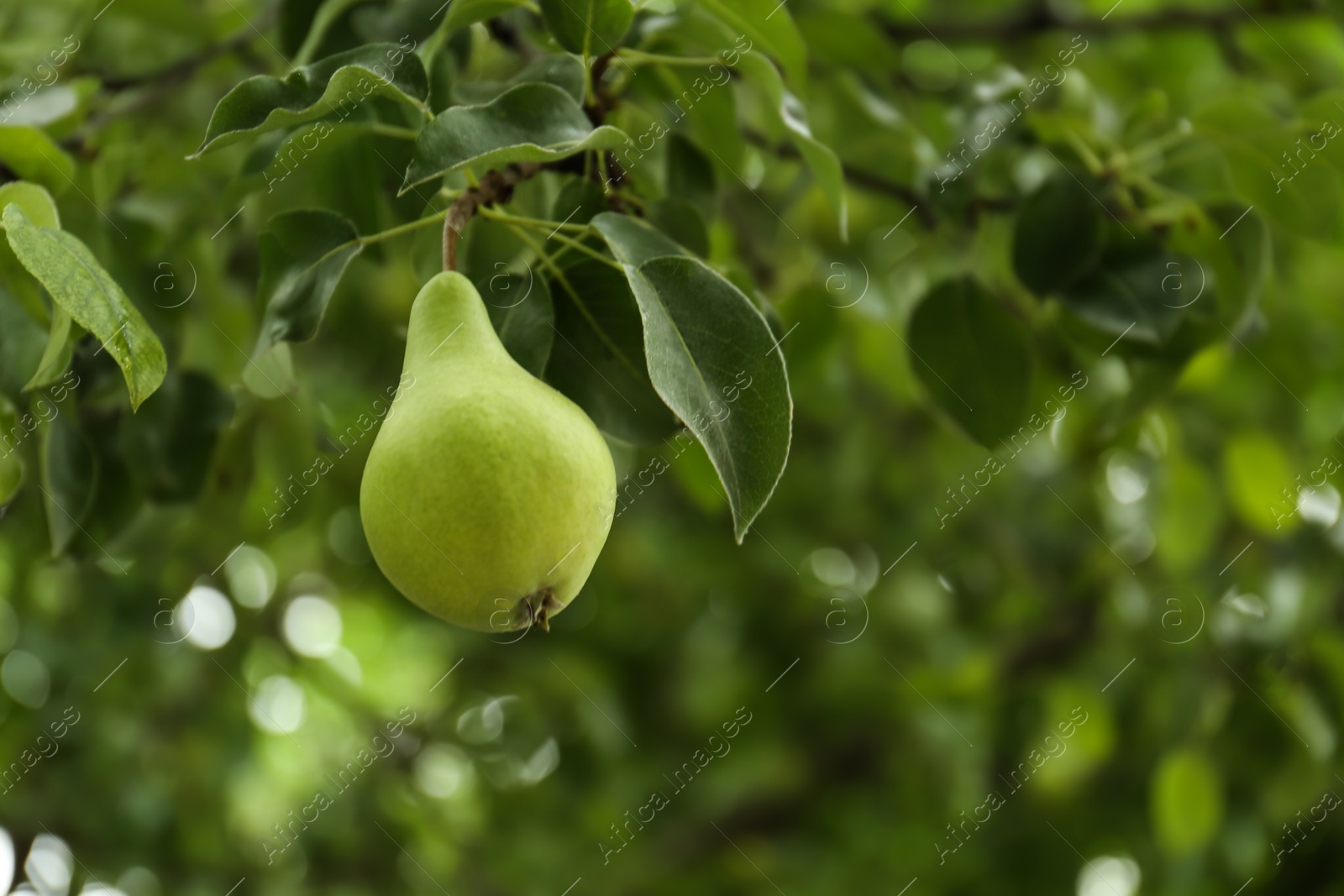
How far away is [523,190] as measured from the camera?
751 mm

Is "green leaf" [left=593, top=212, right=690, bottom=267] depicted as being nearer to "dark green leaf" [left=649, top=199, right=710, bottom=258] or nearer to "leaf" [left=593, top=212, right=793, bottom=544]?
"leaf" [left=593, top=212, right=793, bottom=544]

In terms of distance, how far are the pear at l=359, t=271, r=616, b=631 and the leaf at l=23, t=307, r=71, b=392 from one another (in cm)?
17

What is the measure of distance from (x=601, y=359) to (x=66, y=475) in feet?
1.28

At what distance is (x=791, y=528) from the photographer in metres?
2.12

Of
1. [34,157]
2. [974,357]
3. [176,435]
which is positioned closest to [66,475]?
[176,435]

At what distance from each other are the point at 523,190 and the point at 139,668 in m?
1.41

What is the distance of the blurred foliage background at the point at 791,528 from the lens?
0.86m

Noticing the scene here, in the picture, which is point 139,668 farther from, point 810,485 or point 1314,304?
point 1314,304

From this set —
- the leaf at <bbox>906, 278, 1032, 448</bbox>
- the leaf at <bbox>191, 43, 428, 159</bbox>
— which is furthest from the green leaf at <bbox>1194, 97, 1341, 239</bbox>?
the leaf at <bbox>191, 43, 428, 159</bbox>

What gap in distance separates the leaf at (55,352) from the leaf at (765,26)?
39 cm

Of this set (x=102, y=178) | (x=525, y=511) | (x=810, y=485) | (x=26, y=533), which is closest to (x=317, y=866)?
(x=810, y=485)

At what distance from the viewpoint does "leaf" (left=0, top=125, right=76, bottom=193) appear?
0.67 m

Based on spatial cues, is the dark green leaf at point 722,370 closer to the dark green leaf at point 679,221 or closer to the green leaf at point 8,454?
the dark green leaf at point 679,221

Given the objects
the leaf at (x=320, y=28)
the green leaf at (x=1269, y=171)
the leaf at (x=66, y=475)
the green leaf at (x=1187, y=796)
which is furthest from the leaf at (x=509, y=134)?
the green leaf at (x=1187, y=796)
